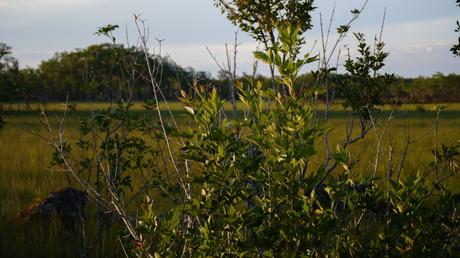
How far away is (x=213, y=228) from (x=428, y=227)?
1023 millimetres

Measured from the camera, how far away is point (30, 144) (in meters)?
14.3

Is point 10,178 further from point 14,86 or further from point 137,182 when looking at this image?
point 14,86

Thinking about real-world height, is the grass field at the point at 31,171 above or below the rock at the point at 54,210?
below

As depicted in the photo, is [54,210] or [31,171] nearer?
[54,210]

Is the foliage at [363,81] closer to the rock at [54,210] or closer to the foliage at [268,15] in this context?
the foliage at [268,15]

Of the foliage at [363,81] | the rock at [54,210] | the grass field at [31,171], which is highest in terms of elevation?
the foliage at [363,81]

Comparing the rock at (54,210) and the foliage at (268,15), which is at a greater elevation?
the foliage at (268,15)

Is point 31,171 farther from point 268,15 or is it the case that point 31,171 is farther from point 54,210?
point 268,15

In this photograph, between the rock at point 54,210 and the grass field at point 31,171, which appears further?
the rock at point 54,210

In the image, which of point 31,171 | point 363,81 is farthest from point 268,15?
point 31,171

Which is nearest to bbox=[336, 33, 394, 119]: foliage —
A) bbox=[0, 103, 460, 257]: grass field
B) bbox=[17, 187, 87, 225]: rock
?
bbox=[0, 103, 460, 257]: grass field

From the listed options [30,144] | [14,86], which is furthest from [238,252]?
[30,144]

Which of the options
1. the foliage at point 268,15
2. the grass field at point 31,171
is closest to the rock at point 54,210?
the grass field at point 31,171

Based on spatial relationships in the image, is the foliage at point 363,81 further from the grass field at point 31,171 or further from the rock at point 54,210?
the rock at point 54,210
